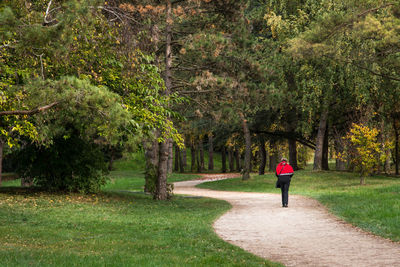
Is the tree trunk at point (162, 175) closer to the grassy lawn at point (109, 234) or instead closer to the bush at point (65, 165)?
the grassy lawn at point (109, 234)

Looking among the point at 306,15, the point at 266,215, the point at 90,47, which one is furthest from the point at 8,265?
the point at 306,15

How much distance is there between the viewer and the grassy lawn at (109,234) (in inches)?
299

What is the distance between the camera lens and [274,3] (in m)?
31.0

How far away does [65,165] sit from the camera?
20.9 metres

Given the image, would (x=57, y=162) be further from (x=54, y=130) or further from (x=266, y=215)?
(x=266, y=215)

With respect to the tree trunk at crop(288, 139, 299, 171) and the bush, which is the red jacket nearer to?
the bush

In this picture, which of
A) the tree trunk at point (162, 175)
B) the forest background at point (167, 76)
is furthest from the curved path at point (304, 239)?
the tree trunk at point (162, 175)

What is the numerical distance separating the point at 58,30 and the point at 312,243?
624cm

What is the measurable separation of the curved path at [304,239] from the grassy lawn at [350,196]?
1.70 feet

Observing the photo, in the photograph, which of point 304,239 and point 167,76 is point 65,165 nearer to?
point 167,76

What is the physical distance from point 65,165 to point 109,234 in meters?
10.9

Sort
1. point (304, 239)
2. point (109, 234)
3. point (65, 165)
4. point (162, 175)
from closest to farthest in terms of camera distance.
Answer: point (304, 239), point (109, 234), point (65, 165), point (162, 175)

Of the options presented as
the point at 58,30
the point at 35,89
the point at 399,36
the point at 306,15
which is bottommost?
the point at 35,89

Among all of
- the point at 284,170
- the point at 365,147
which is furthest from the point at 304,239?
the point at 365,147
